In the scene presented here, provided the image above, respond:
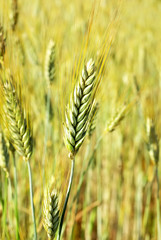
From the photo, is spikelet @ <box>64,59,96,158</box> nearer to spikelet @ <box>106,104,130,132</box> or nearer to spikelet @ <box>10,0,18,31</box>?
spikelet @ <box>106,104,130,132</box>

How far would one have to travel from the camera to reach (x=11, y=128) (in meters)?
0.59

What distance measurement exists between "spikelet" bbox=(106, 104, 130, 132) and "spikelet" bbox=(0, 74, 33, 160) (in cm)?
28

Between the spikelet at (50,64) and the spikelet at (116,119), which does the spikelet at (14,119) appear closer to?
the spikelet at (116,119)

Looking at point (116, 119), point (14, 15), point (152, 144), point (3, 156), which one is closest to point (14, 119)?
point (3, 156)

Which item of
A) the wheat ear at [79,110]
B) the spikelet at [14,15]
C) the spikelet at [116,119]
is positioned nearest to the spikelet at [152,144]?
the spikelet at [116,119]

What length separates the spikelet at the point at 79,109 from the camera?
499mm

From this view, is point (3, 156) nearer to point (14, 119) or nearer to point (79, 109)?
point (14, 119)

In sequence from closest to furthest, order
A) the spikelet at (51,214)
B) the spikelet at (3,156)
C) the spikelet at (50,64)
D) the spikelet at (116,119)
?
1. the spikelet at (51,214)
2. the spikelet at (3,156)
3. the spikelet at (116,119)
4. the spikelet at (50,64)

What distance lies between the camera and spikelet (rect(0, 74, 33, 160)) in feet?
1.90

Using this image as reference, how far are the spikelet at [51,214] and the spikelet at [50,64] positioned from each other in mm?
581

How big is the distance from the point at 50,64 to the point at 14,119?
1.56 ft

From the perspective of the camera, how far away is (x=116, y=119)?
77 cm

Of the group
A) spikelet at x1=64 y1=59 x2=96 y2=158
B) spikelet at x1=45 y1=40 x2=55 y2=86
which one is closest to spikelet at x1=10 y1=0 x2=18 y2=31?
spikelet at x1=45 y1=40 x2=55 y2=86

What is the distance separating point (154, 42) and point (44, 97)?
72.5 inches
